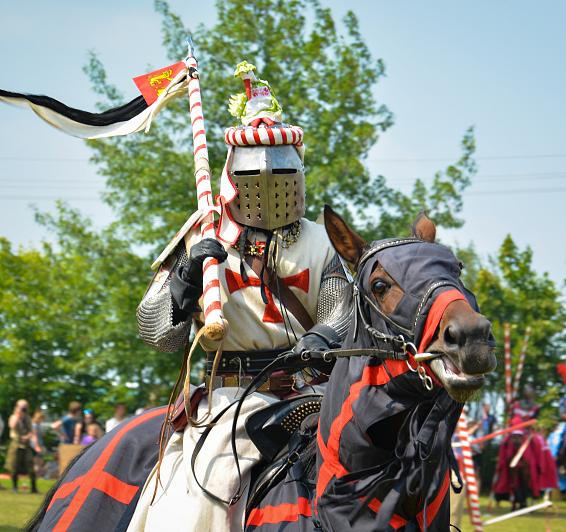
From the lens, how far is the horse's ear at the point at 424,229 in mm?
3947

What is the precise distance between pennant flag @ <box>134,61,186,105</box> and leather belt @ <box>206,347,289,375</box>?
5.49 feet

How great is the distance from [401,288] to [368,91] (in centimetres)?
1870

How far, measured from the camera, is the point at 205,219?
16.5 ft

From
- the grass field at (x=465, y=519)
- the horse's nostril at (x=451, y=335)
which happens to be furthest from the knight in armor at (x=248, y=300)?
the grass field at (x=465, y=519)

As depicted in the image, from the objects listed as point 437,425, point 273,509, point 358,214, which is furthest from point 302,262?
point 358,214

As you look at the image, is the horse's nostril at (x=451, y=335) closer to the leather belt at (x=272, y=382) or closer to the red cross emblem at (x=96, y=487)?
the leather belt at (x=272, y=382)

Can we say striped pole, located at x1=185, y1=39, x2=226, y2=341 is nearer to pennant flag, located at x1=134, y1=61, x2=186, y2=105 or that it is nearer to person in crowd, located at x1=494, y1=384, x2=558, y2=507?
pennant flag, located at x1=134, y1=61, x2=186, y2=105

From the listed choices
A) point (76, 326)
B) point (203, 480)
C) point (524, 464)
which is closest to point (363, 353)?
point (203, 480)

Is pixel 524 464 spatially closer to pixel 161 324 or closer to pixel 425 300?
pixel 161 324

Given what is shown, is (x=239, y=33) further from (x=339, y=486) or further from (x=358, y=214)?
(x=339, y=486)

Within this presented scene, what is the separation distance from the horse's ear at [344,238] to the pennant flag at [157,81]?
2314 mm

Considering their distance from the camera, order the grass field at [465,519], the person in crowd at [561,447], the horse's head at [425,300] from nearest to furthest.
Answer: the horse's head at [425,300] → the grass field at [465,519] → the person in crowd at [561,447]

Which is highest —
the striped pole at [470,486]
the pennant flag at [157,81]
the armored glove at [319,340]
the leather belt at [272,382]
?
the pennant flag at [157,81]

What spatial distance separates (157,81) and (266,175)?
3.89ft
